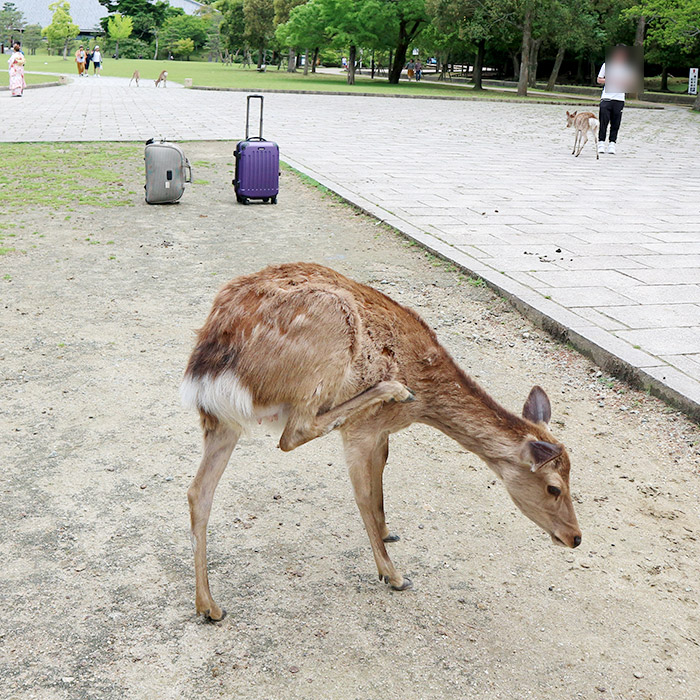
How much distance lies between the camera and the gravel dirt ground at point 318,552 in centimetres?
292

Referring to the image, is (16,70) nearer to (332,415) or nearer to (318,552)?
(318,552)

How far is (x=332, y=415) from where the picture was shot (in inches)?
119

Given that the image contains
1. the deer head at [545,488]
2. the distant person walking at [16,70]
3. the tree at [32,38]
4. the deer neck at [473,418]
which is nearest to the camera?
the deer head at [545,488]

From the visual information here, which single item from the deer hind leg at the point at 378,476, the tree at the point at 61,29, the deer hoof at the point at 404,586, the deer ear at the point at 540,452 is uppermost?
the tree at the point at 61,29

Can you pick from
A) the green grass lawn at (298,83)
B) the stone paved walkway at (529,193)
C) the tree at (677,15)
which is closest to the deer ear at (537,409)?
the stone paved walkway at (529,193)

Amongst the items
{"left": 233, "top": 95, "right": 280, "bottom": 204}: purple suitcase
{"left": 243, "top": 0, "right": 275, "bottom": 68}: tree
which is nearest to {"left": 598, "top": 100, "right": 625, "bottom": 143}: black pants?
{"left": 233, "top": 95, "right": 280, "bottom": 204}: purple suitcase

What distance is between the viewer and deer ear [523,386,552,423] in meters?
3.31

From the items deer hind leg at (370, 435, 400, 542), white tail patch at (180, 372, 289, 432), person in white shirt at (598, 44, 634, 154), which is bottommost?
deer hind leg at (370, 435, 400, 542)

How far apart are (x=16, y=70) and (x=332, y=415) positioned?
2938cm

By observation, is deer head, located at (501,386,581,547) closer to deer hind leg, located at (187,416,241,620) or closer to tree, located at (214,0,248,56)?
deer hind leg, located at (187,416,241,620)

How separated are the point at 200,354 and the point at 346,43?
139ft

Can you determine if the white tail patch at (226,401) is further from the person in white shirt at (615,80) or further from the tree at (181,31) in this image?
the tree at (181,31)

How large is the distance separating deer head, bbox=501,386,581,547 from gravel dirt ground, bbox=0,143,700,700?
44cm

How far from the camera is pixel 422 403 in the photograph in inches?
129
